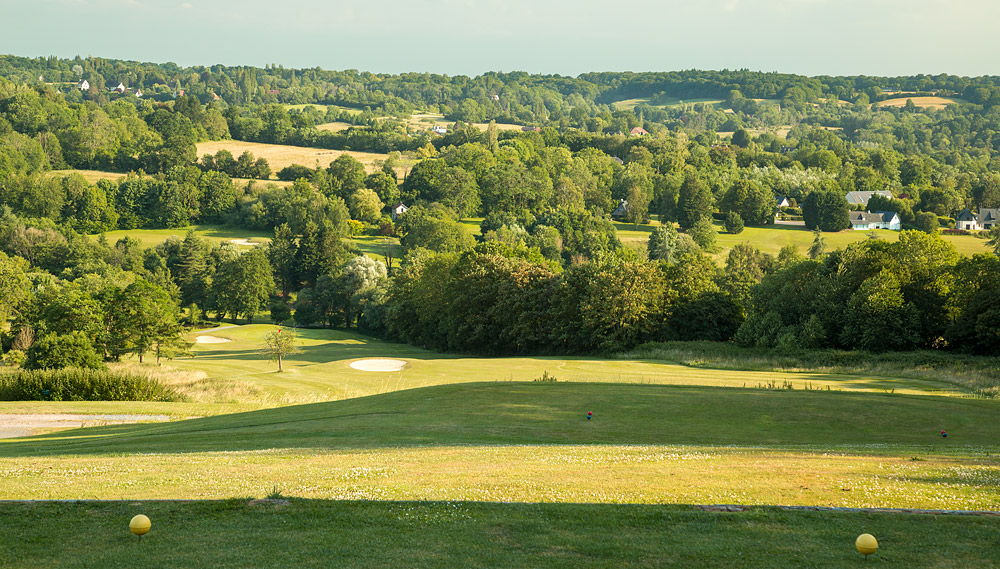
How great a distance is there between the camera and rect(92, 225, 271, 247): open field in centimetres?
13050

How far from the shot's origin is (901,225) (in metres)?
143

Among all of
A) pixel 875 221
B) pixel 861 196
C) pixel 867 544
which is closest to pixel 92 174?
pixel 875 221

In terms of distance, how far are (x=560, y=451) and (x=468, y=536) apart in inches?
306

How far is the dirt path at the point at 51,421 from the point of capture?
26.6 meters

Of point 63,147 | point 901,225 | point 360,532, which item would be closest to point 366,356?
point 360,532

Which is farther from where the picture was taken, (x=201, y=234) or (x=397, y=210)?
(x=397, y=210)

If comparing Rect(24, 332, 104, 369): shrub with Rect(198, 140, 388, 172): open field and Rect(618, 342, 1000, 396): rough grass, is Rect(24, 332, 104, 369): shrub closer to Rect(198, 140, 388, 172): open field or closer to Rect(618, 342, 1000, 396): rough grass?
Rect(618, 342, 1000, 396): rough grass

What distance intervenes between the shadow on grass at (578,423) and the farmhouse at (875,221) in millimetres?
123088

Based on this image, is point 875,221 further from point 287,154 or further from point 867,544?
point 867,544

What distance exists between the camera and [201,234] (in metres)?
135

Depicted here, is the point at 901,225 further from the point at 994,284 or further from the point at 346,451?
the point at 346,451

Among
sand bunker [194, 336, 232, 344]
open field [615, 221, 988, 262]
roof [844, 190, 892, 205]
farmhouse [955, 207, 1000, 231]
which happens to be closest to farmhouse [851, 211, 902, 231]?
open field [615, 221, 988, 262]

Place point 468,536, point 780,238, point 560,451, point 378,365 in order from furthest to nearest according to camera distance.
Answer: point 780,238 < point 378,365 < point 560,451 < point 468,536

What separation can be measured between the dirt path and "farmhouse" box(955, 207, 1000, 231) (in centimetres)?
14512
